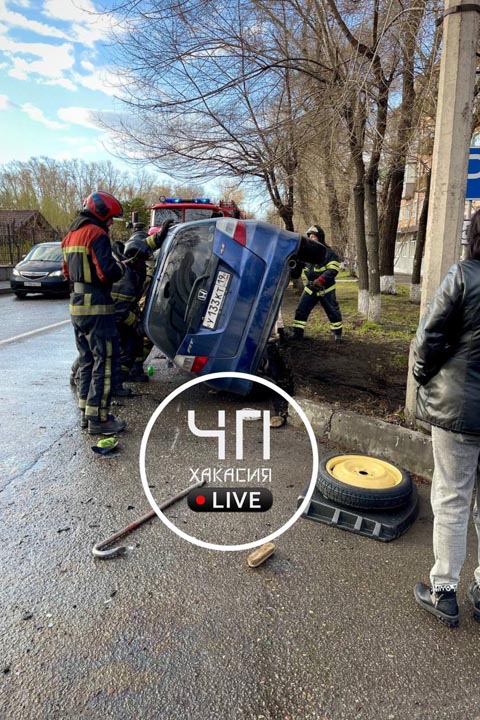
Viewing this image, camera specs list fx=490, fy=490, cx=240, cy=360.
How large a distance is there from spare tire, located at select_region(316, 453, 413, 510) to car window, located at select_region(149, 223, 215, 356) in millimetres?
2153

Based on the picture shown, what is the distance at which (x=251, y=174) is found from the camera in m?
12.7

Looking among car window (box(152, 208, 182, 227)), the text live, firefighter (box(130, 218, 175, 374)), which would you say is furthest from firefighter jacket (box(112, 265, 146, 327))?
car window (box(152, 208, 182, 227))

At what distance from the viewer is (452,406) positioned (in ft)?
7.45

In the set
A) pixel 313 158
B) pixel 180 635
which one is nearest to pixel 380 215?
pixel 313 158

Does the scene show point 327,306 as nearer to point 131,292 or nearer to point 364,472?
point 131,292

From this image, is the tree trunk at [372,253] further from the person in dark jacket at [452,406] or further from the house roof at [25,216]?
the house roof at [25,216]

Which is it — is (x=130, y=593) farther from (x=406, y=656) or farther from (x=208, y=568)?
(x=406, y=656)

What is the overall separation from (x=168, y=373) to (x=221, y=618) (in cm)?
471

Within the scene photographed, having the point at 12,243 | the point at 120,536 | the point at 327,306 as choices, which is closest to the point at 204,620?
the point at 120,536

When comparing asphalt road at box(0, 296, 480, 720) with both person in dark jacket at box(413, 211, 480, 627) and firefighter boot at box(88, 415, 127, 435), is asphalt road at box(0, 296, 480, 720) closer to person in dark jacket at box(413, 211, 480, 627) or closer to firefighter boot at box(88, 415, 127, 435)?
person in dark jacket at box(413, 211, 480, 627)

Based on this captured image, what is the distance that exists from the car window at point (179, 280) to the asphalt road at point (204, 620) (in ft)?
5.42

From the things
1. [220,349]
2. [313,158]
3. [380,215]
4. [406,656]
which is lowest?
[406,656]

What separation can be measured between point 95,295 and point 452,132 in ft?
10.8

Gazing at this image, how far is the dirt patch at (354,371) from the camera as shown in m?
5.16
